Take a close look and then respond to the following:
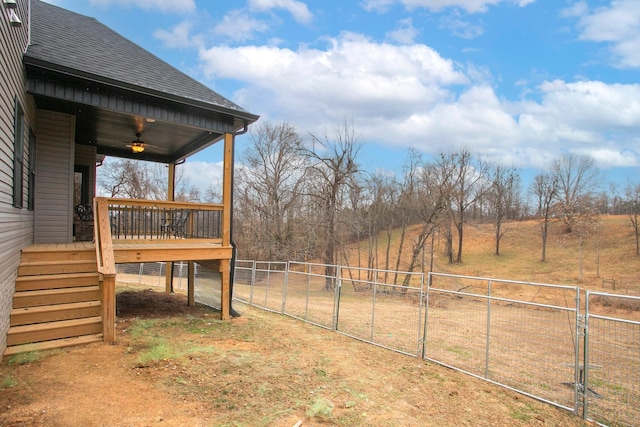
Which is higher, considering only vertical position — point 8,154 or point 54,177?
point 8,154

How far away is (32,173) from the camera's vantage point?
6.96 metres

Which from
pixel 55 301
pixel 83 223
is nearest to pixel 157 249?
pixel 55 301

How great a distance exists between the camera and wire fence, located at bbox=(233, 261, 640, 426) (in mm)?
4367

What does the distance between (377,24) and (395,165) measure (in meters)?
8.76

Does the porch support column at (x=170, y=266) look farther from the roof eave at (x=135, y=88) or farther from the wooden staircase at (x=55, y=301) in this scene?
the wooden staircase at (x=55, y=301)

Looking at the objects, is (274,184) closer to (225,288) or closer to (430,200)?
(430,200)

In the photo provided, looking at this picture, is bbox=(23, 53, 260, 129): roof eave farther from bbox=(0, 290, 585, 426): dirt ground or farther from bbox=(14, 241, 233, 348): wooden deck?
bbox=(0, 290, 585, 426): dirt ground

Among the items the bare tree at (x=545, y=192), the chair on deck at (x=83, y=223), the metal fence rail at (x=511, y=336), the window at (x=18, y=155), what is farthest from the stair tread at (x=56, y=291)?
the bare tree at (x=545, y=192)

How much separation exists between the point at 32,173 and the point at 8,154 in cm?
249

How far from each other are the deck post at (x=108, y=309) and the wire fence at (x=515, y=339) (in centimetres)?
408

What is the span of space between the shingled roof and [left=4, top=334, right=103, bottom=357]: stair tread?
13.3 feet

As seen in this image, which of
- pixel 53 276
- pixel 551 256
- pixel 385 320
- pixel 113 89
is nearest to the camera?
pixel 53 276

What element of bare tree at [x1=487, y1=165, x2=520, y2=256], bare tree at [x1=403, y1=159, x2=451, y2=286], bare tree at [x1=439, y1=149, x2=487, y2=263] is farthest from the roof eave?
bare tree at [x1=487, y1=165, x2=520, y2=256]

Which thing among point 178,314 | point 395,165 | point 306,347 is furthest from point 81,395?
point 395,165
